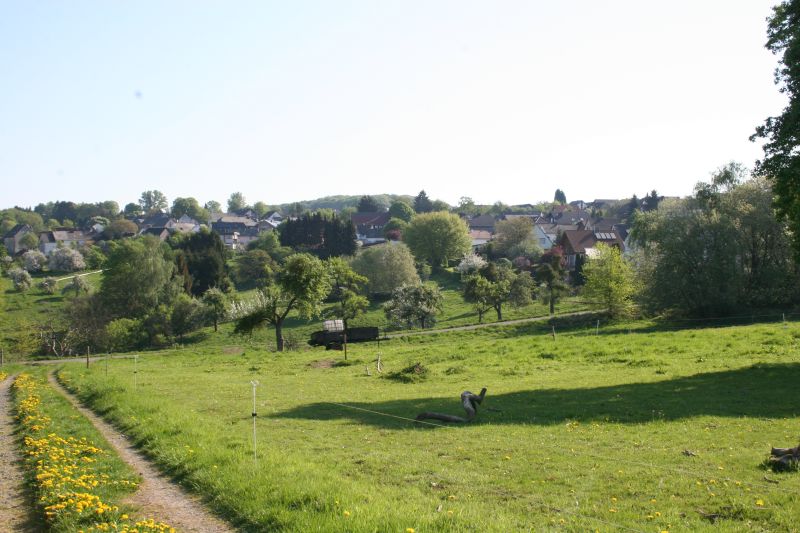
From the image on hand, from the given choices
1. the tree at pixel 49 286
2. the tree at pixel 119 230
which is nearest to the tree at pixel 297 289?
the tree at pixel 49 286

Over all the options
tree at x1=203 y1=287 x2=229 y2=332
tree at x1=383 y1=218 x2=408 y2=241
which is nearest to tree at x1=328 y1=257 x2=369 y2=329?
tree at x1=203 y1=287 x2=229 y2=332

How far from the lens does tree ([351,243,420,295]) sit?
96.9 meters

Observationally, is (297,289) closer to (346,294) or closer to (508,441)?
(346,294)

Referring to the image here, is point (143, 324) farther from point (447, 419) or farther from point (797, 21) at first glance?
point (797, 21)

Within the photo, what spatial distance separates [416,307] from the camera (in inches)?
2788

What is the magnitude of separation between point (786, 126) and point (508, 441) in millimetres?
17052

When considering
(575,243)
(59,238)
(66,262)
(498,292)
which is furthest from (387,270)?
(59,238)

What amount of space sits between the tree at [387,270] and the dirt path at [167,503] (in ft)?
266

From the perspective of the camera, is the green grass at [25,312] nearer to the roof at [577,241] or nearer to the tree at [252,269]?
the tree at [252,269]

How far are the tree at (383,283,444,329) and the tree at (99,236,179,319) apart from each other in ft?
107

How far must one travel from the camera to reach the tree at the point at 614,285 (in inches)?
2388

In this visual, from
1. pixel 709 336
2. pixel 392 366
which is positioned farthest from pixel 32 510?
pixel 709 336

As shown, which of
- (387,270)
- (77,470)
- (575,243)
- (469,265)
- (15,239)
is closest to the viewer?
(77,470)

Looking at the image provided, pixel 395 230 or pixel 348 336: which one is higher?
pixel 395 230
